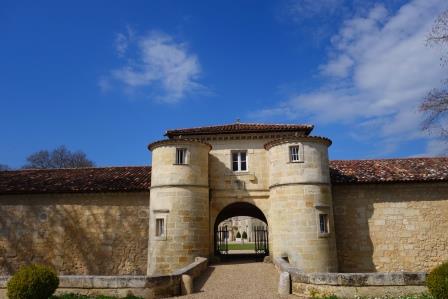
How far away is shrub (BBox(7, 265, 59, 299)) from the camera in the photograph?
8.63 m

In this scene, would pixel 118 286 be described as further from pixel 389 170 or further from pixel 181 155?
pixel 389 170

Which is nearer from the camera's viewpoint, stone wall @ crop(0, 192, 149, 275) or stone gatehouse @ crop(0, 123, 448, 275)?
stone gatehouse @ crop(0, 123, 448, 275)

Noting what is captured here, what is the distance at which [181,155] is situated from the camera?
15.6 metres

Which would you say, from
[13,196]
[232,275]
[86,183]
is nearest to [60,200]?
[86,183]

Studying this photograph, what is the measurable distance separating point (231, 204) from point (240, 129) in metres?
3.54

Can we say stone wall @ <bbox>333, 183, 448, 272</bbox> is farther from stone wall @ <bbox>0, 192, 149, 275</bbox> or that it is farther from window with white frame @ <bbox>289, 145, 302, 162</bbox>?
stone wall @ <bbox>0, 192, 149, 275</bbox>

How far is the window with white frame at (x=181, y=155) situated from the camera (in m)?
15.5

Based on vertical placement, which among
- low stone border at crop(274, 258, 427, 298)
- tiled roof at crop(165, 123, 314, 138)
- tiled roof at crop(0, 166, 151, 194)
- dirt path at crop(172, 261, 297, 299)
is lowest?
dirt path at crop(172, 261, 297, 299)

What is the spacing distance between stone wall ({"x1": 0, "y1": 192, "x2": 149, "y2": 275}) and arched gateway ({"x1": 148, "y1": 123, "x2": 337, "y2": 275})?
1969 mm

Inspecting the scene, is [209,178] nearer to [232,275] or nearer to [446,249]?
[232,275]

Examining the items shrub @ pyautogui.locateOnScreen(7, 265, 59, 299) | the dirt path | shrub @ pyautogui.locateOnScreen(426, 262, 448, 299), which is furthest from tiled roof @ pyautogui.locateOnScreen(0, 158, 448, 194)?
shrub @ pyautogui.locateOnScreen(426, 262, 448, 299)

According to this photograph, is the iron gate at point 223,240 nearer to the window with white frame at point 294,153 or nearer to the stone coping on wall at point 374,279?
the window with white frame at point 294,153

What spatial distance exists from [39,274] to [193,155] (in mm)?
7981

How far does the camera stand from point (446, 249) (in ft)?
51.5
